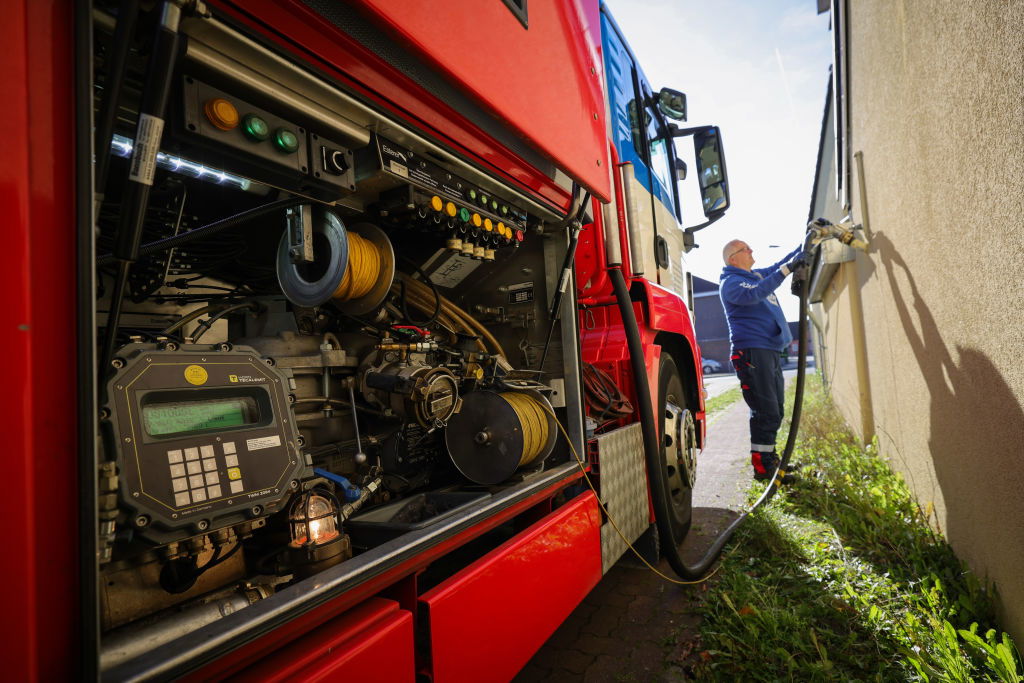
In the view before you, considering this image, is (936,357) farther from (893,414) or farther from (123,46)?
(123,46)

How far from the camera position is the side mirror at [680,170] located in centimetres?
433

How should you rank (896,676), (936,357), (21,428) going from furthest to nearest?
(936,357)
(896,676)
(21,428)

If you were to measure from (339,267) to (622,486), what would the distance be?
5.44ft

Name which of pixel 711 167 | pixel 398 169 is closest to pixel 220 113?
pixel 398 169

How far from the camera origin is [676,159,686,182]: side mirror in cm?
433

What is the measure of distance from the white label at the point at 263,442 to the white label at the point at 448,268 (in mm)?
1108

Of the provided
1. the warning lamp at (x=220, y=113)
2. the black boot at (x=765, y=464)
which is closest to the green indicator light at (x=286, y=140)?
the warning lamp at (x=220, y=113)

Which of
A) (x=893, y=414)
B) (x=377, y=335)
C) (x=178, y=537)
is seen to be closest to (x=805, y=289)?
(x=893, y=414)

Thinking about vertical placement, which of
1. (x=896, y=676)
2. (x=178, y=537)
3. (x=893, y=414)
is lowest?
(x=896, y=676)

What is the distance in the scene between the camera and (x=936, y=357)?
2469 millimetres

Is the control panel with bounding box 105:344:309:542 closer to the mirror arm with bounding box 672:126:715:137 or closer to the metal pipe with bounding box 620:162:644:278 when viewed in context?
the metal pipe with bounding box 620:162:644:278

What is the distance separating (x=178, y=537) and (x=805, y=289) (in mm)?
4655

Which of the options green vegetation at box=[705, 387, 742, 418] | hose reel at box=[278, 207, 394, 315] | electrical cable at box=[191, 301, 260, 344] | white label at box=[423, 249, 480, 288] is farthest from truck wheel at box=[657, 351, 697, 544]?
green vegetation at box=[705, 387, 742, 418]

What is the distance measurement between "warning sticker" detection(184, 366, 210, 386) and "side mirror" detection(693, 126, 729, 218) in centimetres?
351
